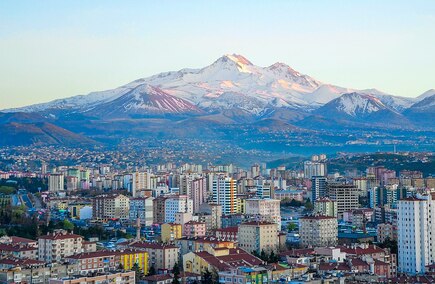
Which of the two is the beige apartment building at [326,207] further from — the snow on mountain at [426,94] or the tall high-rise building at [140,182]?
the snow on mountain at [426,94]

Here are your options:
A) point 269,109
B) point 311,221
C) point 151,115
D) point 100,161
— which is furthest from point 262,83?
point 311,221

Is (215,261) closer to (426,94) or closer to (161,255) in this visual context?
(161,255)

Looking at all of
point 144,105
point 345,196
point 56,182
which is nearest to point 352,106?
point 144,105

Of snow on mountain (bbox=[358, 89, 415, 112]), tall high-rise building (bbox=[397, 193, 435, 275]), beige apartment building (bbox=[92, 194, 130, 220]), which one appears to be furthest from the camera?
snow on mountain (bbox=[358, 89, 415, 112])

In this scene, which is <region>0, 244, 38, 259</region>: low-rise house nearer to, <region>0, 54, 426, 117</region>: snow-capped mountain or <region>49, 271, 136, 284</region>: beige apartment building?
<region>49, 271, 136, 284</region>: beige apartment building

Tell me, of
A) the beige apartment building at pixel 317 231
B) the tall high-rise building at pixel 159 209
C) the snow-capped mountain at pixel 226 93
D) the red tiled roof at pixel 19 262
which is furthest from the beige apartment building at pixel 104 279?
the snow-capped mountain at pixel 226 93

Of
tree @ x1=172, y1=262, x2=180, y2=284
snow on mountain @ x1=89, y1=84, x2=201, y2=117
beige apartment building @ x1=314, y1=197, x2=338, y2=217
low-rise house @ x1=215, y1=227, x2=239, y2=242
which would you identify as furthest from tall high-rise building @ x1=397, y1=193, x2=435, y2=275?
snow on mountain @ x1=89, y1=84, x2=201, y2=117
